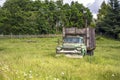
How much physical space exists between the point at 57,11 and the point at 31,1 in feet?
29.9

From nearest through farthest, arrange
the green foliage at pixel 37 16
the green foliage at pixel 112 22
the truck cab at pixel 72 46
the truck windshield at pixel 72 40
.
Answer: the truck cab at pixel 72 46 → the truck windshield at pixel 72 40 → the green foliage at pixel 112 22 → the green foliage at pixel 37 16

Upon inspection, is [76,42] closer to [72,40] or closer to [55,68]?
[72,40]

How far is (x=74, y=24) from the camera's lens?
304ft

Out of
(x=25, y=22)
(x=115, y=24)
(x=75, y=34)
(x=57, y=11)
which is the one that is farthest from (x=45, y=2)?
(x=75, y=34)

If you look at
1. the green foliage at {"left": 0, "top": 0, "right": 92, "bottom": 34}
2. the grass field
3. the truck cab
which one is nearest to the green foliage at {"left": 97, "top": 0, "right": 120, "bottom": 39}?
the green foliage at {"left": 0, "top": 0, "right": 92, "bottom": 34}

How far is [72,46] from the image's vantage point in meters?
23.2

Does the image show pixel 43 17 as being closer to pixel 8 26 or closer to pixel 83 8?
pixel 8 26

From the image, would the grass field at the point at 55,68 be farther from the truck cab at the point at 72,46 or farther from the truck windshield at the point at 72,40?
the truck windshield at the point at 72,40

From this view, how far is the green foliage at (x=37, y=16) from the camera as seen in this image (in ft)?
249

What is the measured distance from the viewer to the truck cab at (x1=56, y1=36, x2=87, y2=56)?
2278 cm

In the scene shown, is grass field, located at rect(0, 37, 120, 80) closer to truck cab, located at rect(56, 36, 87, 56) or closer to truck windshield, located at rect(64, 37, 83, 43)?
truck cab, located at rect(56, 36, 87, 56)

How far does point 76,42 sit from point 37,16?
56.4m

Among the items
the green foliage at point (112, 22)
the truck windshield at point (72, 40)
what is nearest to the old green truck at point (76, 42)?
the truck windshield at point (72, 40)

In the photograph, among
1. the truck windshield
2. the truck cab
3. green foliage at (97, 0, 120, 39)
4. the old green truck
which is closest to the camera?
the truck cab
